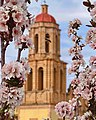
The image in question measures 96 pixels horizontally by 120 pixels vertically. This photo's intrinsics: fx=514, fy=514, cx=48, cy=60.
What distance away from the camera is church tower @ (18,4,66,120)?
124ft

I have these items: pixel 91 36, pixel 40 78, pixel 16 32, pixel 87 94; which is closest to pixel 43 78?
pixel 40 78

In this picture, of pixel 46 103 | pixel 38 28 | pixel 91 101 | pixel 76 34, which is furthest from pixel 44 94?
pixel 91 101

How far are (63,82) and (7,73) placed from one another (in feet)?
119

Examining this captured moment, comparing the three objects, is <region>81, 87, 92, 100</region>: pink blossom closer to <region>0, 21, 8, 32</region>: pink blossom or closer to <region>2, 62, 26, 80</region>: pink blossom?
<region>2, 62, 26, 80</region>: pink blossom

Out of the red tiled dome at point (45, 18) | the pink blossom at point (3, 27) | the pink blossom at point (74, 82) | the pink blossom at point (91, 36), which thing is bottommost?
the pink blossom at point (3, 27)

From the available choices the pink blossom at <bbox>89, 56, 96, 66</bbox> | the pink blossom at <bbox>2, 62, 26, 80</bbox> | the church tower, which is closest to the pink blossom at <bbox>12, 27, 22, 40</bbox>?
the pink blossom at <bbox>2, 62, 26, 80</bbox>

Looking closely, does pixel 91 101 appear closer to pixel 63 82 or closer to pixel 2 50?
pixel 2 50

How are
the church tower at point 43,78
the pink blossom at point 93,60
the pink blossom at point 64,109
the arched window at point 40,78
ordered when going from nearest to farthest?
the pink blossom at point 93,60 < the pink blossom at point 64,109 < the church tower at point 43,78 < the arched window at point 40,78

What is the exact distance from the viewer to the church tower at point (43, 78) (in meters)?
37.7

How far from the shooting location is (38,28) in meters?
39.0

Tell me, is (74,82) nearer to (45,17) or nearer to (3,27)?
(3,27)

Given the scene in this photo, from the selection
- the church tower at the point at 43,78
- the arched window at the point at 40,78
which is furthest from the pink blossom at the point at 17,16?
the arched window at the point at 40,78

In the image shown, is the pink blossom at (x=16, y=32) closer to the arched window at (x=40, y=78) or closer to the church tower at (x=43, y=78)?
the church tower at (x=43, y=78)

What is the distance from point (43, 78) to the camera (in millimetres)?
38156
